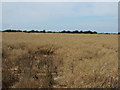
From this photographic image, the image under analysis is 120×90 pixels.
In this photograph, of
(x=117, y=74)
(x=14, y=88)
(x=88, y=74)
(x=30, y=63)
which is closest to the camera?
(x=14, y=88)

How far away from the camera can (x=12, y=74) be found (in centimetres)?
692

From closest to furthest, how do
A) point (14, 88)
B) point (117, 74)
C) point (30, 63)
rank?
point (14, 88) < point (117, 74) < point (30, 63)

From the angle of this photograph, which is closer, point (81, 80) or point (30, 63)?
point (81, 80)

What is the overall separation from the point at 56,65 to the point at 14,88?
3183mm

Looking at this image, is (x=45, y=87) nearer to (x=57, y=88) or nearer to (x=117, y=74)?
(x=57, y=88)

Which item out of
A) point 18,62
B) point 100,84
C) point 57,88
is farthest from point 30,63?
point 100,84

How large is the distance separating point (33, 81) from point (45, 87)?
0.28 metres

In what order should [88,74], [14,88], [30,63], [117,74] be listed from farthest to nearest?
[30,63] → [117,74] → [88,74] → [14,88]

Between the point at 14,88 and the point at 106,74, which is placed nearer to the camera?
the point at 14,88

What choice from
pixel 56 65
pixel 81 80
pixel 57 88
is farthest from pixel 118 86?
pixel 56 65

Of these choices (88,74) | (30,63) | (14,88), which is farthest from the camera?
(30,63)

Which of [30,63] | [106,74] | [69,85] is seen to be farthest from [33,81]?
[30,63]

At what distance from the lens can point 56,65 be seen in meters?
8.86

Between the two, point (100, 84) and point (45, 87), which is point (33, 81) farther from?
point (100, 84)
